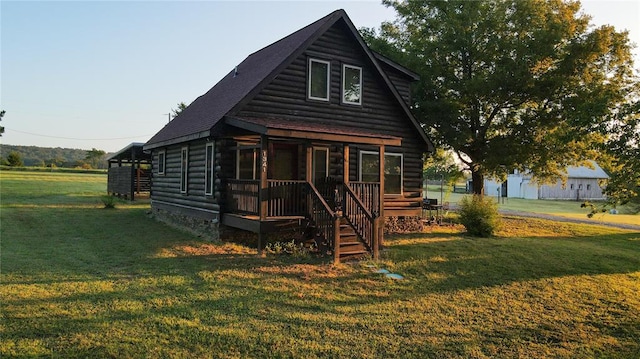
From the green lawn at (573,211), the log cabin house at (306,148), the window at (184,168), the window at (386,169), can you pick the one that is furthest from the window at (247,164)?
the green lawn at (573,211)

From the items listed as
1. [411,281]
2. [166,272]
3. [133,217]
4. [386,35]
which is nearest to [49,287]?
[166,272]

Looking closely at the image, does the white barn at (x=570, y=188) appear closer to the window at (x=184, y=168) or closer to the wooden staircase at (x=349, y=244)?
the window at (x=184, y=168)

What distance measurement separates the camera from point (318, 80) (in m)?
13.9

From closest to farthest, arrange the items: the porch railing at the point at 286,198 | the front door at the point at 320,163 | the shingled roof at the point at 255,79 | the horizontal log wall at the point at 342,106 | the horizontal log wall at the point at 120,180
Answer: the porch railing at the point at 286,198 < the shingled roof at the point at 255,79 < the horizontal log wall at the point at 342,106 < the front door at the point at 320,163 < the horizontal log wall at the point at 120,180

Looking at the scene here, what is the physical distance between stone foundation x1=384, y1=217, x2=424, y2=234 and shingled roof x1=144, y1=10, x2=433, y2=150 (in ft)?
9.59

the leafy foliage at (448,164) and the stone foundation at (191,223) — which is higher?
the leafy foliage at (448,164)

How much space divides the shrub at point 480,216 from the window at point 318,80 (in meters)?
6.78

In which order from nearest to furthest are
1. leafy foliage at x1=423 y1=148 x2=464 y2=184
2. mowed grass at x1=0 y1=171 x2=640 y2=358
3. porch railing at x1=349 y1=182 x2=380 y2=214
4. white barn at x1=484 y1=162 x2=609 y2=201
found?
mowed grass at x1=0 y1=171 x2=640 y2=358 → porch railing at x1=349 y1=182 x2=380 y2=214 → leafy foliage at x1=423 y1=148 x2=464 y2=184 → white barn at x1=484 y1=162 x2=609 y2=201

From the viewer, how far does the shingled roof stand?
41.3 ft

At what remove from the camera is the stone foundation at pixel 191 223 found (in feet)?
42.3

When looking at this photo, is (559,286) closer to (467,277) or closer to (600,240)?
(467,277)

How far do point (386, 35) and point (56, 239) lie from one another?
59.0 feet

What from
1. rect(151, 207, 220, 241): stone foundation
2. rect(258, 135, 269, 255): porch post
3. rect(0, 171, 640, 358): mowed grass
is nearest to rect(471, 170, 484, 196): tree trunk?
rect(0, 171, 640, 358): mowed grass

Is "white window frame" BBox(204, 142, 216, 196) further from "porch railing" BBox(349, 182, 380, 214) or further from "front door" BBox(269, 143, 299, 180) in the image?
"porch railing" BBox(349, 182, 380, 214)
